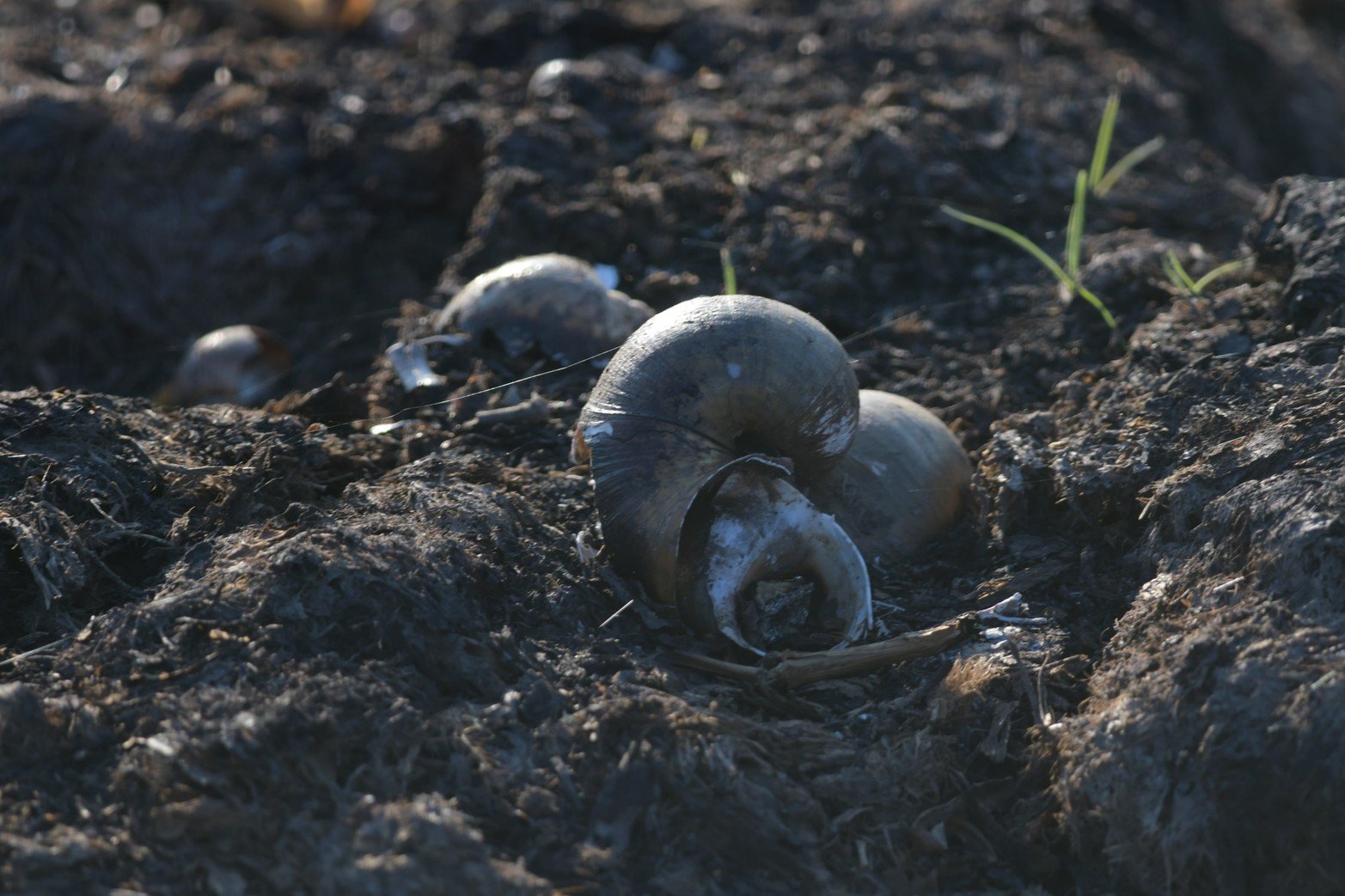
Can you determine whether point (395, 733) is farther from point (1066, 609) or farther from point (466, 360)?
point (466, 360)

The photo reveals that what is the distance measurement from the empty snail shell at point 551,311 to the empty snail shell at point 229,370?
3.38 feet

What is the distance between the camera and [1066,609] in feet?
9.61

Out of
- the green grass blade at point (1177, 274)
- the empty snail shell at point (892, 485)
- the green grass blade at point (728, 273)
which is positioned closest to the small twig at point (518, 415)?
the green grass blade at point (728, 273)

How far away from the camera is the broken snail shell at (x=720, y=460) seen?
276 centimetres

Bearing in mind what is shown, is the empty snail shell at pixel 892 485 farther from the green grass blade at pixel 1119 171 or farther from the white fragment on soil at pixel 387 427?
the green grass blade at pixel 1119 171

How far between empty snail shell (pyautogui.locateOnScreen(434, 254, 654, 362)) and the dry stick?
4.86 ft

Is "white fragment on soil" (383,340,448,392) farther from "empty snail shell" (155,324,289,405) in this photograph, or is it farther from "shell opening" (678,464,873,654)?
"shell opening" (678,464,873,654)

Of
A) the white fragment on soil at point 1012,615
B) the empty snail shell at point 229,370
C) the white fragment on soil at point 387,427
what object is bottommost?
the empty snail shell at point 229,370

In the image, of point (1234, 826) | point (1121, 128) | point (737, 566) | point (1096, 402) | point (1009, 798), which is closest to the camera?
point (1234, 826)

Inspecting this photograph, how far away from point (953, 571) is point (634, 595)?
2.91 ft

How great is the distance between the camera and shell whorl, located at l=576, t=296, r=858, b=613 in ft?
9.04

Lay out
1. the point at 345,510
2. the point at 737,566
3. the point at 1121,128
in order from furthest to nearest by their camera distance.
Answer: the point at 1121,128 → the point at 345,510 → the point at 737,566

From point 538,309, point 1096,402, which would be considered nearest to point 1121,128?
point 1096,402

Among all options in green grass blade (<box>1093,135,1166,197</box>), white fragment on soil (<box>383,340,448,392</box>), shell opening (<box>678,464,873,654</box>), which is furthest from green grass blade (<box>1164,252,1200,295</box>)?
white fragment on soil (<box>383,340,448,392</box>)
